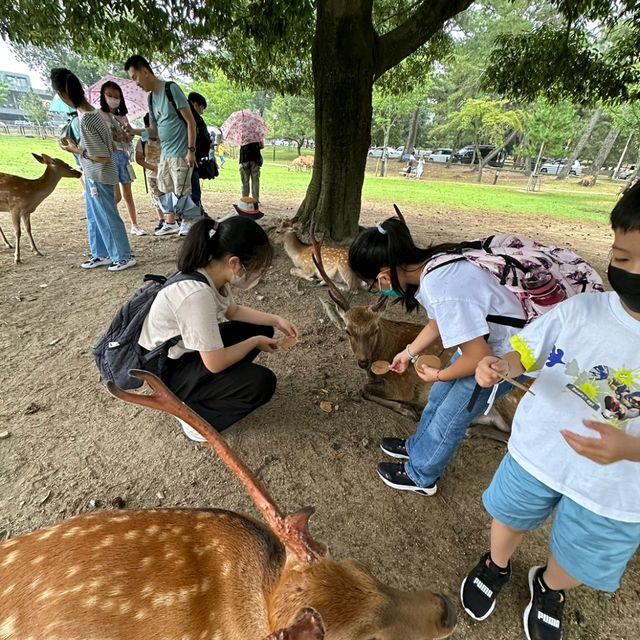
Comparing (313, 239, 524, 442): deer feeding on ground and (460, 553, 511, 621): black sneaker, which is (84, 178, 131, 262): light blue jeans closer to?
(313, 239, 524, 442): deer feeding on ground

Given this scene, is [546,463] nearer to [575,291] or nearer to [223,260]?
[575,291]

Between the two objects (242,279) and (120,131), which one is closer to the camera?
(242,279)

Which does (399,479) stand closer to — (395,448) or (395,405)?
(395,448)

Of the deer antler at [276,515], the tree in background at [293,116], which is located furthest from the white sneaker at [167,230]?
the tree in background at [293,116]

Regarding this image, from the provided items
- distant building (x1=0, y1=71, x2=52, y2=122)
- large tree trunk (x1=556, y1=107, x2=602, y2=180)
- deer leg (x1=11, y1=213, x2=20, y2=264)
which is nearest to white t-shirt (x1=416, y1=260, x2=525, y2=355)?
deer leg (x1=11, y1=213, x2=20, y2=264)

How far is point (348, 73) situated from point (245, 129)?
188 inches

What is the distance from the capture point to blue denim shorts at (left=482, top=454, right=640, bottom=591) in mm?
1352

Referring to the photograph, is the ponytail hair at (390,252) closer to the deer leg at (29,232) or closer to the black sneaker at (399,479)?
the black sneaker at (399,479)

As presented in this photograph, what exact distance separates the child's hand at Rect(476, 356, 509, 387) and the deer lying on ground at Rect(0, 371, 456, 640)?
77cm

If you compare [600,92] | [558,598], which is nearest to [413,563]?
[558,598]

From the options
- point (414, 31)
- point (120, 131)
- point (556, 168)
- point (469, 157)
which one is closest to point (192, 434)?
point (120, 131)

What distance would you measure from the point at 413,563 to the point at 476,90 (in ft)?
120

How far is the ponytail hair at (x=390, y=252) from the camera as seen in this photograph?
2010 millimetres

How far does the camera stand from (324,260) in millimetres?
5371
